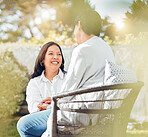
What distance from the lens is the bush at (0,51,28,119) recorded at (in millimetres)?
4094

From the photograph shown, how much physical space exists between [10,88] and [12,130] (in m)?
0.87

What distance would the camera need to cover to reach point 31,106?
6.07ft

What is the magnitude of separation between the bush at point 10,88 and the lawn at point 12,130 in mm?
163

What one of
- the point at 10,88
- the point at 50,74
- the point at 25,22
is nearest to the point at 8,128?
the point at 10,88

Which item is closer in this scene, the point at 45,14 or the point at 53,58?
the point at 53,58

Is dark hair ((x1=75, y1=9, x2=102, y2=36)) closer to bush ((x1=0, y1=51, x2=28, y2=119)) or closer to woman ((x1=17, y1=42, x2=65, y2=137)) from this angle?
woman ((x1=17, y1=42, x2=65, y2=137))

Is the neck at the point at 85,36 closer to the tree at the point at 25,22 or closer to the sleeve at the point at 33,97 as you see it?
the sleeve at the point at 33,97

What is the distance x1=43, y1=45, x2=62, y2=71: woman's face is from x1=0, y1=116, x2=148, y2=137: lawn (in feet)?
5.26

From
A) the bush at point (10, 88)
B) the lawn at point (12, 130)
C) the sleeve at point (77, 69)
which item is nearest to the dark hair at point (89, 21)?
the sleeve at point (77, 69)

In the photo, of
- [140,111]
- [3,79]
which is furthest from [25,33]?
[140,111]

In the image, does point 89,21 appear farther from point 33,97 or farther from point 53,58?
point 33,97

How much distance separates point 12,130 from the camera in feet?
11.5

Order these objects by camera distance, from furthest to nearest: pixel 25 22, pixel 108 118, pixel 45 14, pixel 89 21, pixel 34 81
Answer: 1. pixel 25 22
2. pixel 45 14
3. pixel 34 81
4. pixel 89 21
5. pixel 108 118

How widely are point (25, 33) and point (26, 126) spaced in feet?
40.4
